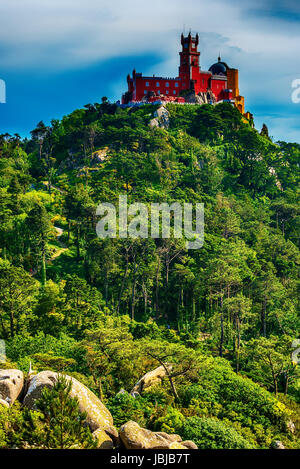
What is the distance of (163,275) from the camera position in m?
52.4

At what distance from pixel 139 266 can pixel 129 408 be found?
25927mm

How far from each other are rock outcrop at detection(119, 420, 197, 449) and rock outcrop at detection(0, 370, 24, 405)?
6.45m

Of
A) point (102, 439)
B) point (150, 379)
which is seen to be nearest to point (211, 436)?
point (102, 439)

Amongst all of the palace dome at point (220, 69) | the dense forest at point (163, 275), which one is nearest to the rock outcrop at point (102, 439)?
the dense forest at point (163, 275)

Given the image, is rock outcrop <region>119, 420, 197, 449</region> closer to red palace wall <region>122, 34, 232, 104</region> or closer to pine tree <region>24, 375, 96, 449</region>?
pine tree <region>24, 375, 96, 449</region>

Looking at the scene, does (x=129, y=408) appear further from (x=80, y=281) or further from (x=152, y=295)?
(x=152, y=295)

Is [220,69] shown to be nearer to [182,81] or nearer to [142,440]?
[182,81]

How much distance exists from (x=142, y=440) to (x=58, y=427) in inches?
148

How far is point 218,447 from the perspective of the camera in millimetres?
21734

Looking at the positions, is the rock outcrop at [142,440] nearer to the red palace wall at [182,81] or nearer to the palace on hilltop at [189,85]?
the palace on hilltop at [189,85]

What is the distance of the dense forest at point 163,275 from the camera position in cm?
2889

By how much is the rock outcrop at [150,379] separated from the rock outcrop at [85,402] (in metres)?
6.19

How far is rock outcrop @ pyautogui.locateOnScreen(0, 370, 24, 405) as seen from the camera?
2244 cm

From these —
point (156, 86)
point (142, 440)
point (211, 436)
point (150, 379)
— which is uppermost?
point (156, 86)
